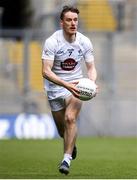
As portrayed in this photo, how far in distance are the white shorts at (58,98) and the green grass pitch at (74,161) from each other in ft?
3.38

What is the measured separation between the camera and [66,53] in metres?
12.7

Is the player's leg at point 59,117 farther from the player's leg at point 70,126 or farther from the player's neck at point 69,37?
the player's neck at point 69,37

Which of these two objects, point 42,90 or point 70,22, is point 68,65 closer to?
point 70,22

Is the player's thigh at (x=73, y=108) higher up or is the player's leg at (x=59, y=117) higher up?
the player's thigh at (x=73, y=108)

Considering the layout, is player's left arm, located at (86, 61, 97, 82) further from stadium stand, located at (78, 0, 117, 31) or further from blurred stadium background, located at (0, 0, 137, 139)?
stadium stand, located at (78, 0, 117, 31)

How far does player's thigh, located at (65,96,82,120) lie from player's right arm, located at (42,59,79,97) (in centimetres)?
45

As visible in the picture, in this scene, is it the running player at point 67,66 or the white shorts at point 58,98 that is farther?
the white shorts at point 58,98

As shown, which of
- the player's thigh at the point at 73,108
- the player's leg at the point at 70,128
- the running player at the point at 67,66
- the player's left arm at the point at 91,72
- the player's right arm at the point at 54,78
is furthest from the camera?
the player's left arm at the point at 91,72

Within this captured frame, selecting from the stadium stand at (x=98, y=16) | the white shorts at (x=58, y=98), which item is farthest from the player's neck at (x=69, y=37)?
the stadium stand at (x=98, y=16)

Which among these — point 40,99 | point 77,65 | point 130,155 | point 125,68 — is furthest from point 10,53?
point 77,65

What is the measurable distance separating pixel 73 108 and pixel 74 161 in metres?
3.26

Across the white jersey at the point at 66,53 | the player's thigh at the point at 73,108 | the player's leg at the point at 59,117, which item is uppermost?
the white jersey at the point at 66,53

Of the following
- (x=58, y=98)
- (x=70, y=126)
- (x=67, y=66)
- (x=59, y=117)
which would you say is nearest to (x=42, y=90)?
(x=59, y=117)

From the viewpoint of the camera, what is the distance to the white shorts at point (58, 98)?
1305 centimetres
